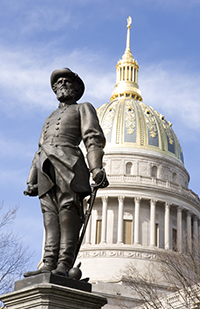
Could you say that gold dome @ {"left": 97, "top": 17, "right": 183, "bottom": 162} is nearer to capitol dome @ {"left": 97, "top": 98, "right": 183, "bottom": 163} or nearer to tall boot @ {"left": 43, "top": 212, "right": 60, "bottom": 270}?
capitol dome @ {"left": 97, "top": 98, "right": 183, "bottom": 163}

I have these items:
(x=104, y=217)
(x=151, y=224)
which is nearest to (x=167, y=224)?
(x=151, y=224)

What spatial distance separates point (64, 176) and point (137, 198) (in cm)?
6298

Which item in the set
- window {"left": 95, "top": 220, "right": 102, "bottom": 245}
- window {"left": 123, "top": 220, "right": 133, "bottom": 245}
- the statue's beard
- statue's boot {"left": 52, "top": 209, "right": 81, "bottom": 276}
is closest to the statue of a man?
statue's boot {"left": 52, "top": 209, "right": 81, "bottom": 276}

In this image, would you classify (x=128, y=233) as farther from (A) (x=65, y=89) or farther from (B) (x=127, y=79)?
(A) (x=65, y=89)

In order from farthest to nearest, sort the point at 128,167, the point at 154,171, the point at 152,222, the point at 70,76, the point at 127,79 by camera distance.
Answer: the point at 127,79 → the point at 154,171 → the point at 128,167 → the point at 152,222 → the point at 70,76

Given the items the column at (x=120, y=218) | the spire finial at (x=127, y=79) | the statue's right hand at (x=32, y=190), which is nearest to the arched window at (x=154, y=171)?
the column at (x=120, y=218)

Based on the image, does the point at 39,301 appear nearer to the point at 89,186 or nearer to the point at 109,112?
the point at 89,186

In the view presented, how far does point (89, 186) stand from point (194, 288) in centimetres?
2700

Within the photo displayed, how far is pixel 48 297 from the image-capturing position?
6285mm

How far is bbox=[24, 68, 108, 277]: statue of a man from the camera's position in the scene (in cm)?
696

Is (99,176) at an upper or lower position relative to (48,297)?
upper

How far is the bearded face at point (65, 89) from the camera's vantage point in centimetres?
790

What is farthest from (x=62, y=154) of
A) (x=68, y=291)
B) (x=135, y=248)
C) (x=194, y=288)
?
(x=135, y=248)

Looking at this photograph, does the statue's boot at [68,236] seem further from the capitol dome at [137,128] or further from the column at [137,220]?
the capitol dome at [137,128]
